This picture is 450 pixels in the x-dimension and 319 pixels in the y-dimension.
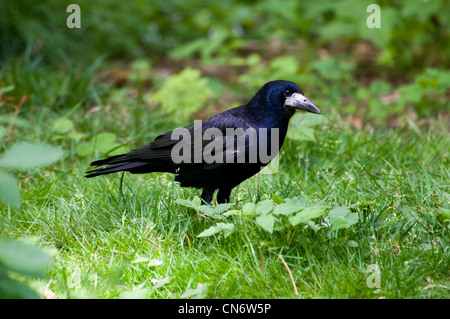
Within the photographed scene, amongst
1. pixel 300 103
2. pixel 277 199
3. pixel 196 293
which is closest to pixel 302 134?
pixel 300 103

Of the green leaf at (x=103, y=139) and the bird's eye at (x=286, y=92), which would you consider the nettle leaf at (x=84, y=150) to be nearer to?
the green leaf at (x=103, y=139)

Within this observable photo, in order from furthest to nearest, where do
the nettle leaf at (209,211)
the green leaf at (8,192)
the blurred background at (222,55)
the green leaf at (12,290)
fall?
the blurred background at (222,55), the nettle leaf at (209,211), the green leaf at (12,290), the green leaf at (8,192)

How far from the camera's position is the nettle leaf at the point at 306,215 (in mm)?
2309

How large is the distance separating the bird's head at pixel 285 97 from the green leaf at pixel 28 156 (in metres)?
1.49

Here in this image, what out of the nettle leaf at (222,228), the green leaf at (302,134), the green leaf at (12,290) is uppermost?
the green leaf at (302,134)

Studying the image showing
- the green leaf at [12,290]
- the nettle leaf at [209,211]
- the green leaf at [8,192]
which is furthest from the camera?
the nettle leaf at [209,211]

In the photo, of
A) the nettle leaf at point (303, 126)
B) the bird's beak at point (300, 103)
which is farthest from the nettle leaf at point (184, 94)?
the bird's beak at point (300, 103)

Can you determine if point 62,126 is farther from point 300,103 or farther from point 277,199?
point 277,199

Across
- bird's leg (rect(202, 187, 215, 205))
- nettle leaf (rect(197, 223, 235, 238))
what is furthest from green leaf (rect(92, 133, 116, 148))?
nettle leaf (rect(197, 223, 235, 238))

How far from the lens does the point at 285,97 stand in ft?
9.68

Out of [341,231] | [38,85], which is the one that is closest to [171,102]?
[38,85]

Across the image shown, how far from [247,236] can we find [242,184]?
877 mm

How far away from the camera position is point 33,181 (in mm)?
3467
